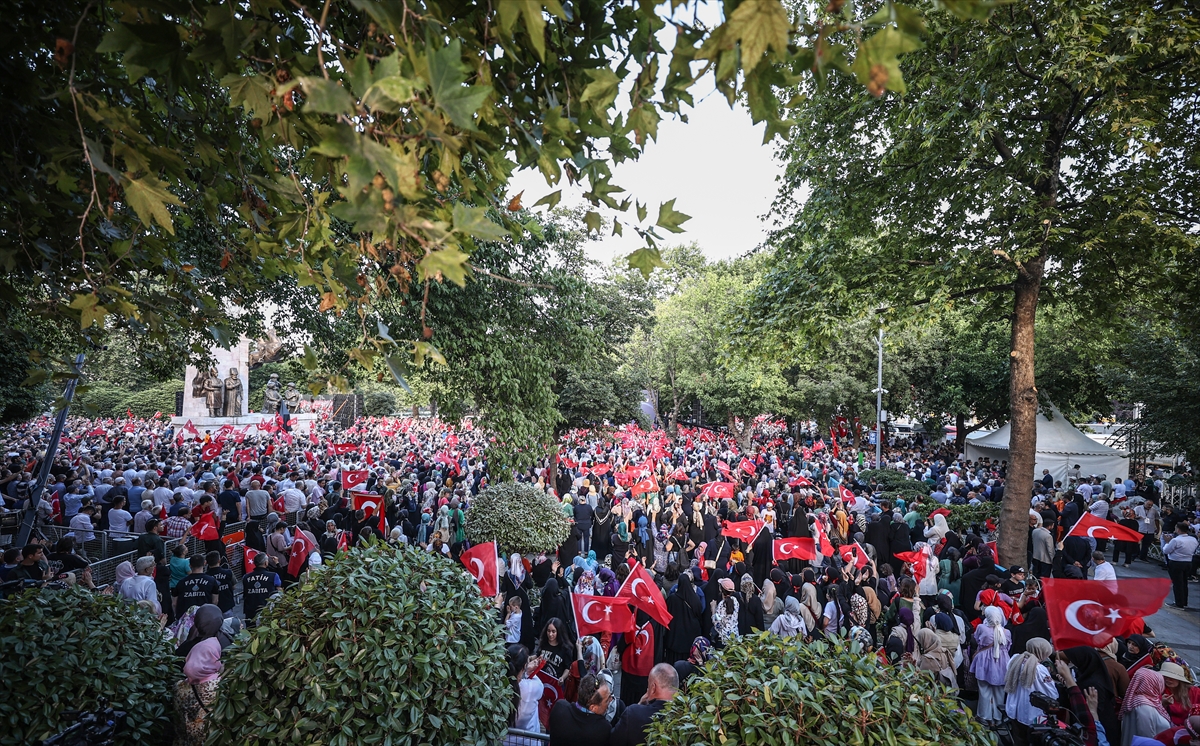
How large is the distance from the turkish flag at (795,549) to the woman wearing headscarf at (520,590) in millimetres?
4379

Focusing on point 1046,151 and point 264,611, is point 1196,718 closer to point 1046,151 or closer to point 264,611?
→ point 264,611

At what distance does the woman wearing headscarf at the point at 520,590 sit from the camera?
7.90m

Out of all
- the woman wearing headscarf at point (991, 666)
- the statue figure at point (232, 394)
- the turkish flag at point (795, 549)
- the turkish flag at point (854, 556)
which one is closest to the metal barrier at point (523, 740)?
the woman wearing headscarf at point (991, 666)

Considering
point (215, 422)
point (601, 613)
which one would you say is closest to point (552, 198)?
point (601, 613)

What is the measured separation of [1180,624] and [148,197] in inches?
630

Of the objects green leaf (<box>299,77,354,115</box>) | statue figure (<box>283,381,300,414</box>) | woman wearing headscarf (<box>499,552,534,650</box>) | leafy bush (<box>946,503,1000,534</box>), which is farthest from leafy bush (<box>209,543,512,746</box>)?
statue figure (<box>283,381,300,414</box>)

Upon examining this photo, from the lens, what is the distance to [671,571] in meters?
8.96

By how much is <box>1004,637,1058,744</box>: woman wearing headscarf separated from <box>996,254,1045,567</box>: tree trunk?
4.61m

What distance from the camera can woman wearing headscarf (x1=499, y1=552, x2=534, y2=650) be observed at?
7.90 m

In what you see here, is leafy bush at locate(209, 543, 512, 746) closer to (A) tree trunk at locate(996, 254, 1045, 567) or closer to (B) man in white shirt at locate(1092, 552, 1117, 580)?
(B) man in white shirt at locate(1092, 552, 1117, 580)

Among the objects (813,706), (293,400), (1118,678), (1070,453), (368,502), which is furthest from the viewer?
(293,400)

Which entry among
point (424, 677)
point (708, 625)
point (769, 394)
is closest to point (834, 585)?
point (708, 625)

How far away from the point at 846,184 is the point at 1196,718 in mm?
8293

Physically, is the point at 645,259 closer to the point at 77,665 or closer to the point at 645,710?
the point at 645,710
